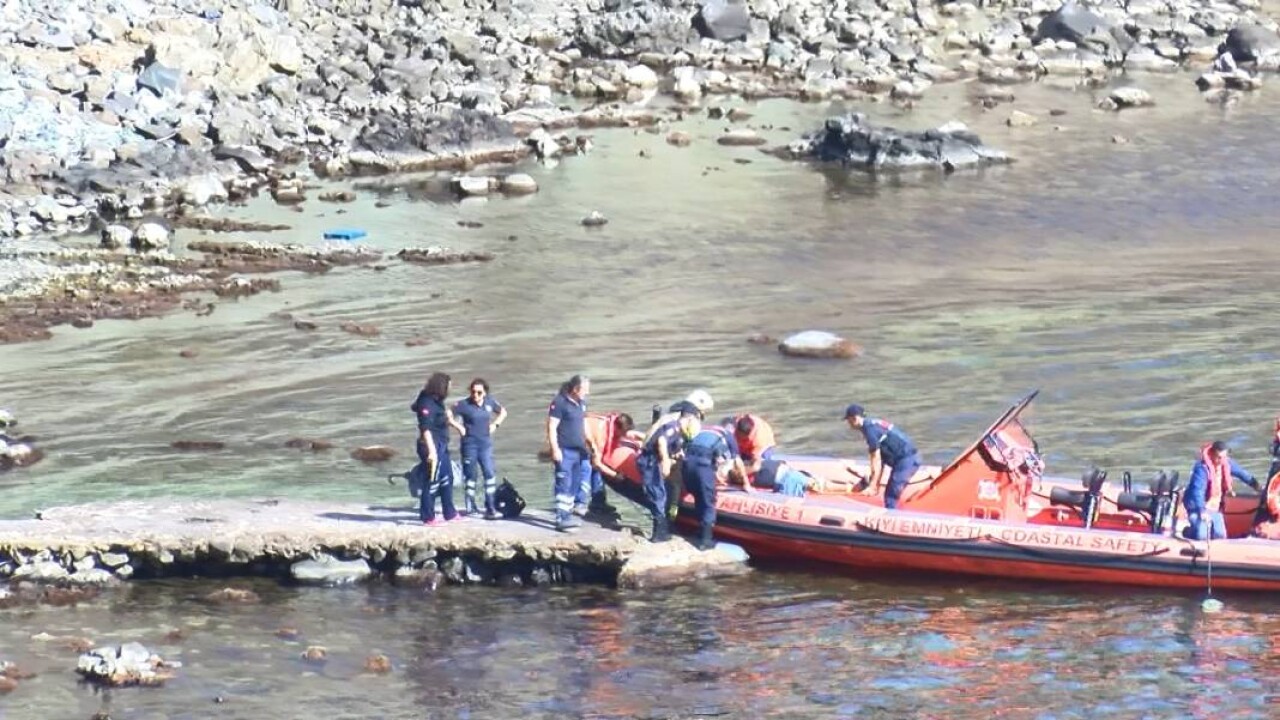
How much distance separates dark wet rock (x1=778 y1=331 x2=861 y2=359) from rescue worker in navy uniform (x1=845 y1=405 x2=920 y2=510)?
29.5ft

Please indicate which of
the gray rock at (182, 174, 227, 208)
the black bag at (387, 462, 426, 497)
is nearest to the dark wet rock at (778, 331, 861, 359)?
the black bag at (387, 462, 426, 497)

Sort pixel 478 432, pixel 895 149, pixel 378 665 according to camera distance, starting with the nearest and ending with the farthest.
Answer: pixel 378 665, pixel 478 432, pixel 895 149

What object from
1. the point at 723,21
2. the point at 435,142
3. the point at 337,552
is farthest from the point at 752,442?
the point at 723,21

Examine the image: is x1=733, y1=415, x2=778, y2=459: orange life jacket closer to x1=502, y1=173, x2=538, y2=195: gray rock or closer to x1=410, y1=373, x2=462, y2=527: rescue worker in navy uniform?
x1=410, y1=373, x2=462, y2=527: rescue worker in navy uniform

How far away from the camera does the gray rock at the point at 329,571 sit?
20.4 metres

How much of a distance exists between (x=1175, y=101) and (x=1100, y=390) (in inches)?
1210

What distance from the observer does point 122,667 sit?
56.7ft

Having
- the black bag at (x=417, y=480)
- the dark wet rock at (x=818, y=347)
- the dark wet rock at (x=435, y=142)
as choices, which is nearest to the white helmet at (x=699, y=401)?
the black bag at (x=417, y=480)

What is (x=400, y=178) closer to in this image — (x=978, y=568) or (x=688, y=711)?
(x=978, y=568)

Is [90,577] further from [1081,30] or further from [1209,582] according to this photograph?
[1081,30]

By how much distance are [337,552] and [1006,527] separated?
686 centimetres

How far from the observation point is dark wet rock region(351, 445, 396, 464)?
25.3 m

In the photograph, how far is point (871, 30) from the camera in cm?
6394

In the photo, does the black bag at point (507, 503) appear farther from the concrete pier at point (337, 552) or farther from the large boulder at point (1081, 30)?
the large boulder at point (1081, 30)
